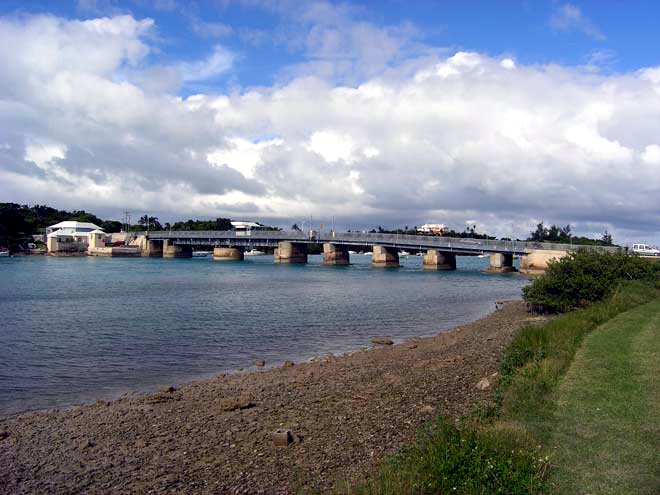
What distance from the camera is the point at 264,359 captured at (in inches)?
1028

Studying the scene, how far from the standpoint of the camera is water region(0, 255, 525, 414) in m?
22.0

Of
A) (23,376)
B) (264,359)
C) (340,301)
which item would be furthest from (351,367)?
(340,301)

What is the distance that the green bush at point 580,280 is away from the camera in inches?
1420

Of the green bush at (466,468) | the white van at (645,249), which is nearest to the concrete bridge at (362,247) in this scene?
the white van at (645,249)

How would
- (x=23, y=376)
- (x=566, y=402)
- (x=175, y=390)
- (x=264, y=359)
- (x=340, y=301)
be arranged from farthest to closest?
1. (x=340, y=301)
2. (x=264, y=359)
3. (x=23, y=376)
4. (x=175, y=390)
5. (x=566, y=402)

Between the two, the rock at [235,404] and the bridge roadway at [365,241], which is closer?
the rock at [235,404]

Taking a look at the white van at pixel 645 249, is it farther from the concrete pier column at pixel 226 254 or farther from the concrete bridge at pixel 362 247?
the concrete pier column at pixel 226 254

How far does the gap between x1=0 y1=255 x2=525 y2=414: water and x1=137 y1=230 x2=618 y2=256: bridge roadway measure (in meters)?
40.1

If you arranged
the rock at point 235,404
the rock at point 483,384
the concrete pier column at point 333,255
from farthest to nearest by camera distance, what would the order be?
1. the concrete pier column at point 333,255
2. the rock at point 235,404
3. the rock at point 483,384

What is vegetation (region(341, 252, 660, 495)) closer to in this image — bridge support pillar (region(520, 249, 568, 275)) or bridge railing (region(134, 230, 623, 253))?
bridge railing (region(134, 230, 623, 253))

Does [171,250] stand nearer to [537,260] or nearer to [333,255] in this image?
[333,255]

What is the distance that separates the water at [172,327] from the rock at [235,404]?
484cm

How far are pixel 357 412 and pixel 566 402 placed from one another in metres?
5.11

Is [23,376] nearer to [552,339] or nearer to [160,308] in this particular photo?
[552,339]
